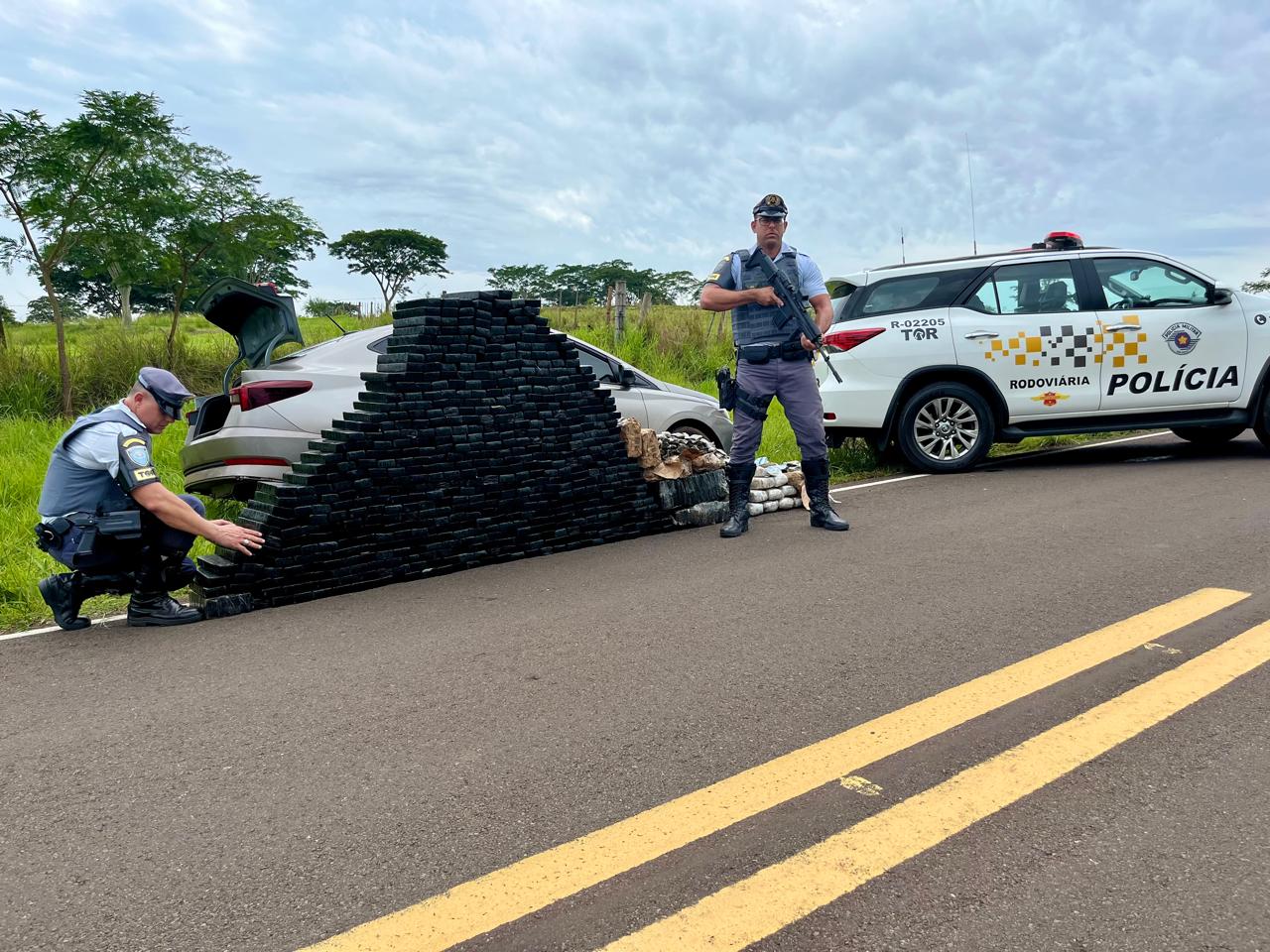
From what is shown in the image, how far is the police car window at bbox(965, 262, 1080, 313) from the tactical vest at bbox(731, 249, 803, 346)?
289 cm

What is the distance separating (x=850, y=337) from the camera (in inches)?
327

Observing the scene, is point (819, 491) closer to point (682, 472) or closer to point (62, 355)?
point (682, 472)

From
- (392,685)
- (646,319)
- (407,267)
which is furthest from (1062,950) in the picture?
(407,267)

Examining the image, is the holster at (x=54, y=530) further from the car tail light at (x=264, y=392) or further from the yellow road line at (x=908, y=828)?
the yellow road line at (x=908, y=828)

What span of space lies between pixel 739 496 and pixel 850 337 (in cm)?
263

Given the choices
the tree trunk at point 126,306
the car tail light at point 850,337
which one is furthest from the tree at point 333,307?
the car tail light at point 850,337

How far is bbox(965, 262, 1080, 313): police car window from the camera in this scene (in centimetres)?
828

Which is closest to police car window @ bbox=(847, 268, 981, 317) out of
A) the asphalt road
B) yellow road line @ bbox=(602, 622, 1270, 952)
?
the asphalt road

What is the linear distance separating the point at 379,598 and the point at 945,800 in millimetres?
3220

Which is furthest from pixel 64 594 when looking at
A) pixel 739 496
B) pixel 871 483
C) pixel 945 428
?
pixel 945 428

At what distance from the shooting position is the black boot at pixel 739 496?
6.26m

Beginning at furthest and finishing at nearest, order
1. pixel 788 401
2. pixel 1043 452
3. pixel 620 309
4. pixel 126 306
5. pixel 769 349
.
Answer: pixel 126 306, pixel 620 309, pixel 1043 452, pixel 788 401, pixel 769 349

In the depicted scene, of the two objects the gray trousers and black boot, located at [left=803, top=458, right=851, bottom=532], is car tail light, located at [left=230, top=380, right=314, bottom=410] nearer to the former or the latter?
the gray trousers

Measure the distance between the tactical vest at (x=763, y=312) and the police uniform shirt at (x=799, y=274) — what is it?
2cm
